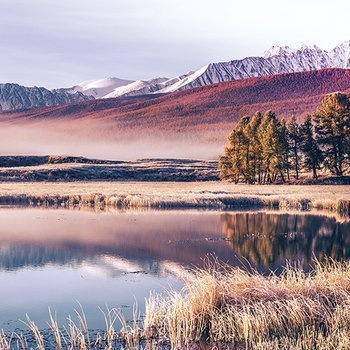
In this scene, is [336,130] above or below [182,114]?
below

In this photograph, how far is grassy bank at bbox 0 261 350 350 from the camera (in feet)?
39.4

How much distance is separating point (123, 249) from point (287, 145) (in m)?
39.4

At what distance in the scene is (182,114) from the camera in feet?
371

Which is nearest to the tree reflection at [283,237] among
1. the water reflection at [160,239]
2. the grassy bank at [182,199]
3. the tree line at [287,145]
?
the water reflection at [160,239]

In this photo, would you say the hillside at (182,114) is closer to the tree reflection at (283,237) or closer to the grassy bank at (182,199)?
the grassy bank at (182,199)

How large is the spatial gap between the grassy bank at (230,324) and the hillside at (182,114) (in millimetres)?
78888

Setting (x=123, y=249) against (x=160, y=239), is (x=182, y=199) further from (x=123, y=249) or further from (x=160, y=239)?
(x=123, y=249)

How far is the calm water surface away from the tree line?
22160 mm

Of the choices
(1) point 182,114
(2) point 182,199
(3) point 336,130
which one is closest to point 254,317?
(2) point 182,199

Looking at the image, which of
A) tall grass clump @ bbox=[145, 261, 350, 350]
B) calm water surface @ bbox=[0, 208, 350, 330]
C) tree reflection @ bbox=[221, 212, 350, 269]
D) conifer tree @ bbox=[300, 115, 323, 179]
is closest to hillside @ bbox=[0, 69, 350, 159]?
conifer tree @ bbox=[300, 115, 323, 179]

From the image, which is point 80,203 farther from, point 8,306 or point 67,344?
point 67,344

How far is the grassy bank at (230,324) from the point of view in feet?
39.4

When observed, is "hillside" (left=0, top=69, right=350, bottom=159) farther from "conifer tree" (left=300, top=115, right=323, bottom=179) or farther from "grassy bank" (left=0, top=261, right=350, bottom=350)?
"grassy bank" (left=0, top=261, right=350, bottom=350)

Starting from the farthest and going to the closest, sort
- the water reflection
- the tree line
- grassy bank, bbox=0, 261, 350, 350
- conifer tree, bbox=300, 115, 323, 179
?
the tree line → conifer tree, bbox=300, 115, 323, 179 → the water reflection → grassy bank, bbox=0, 261, 350, 350
